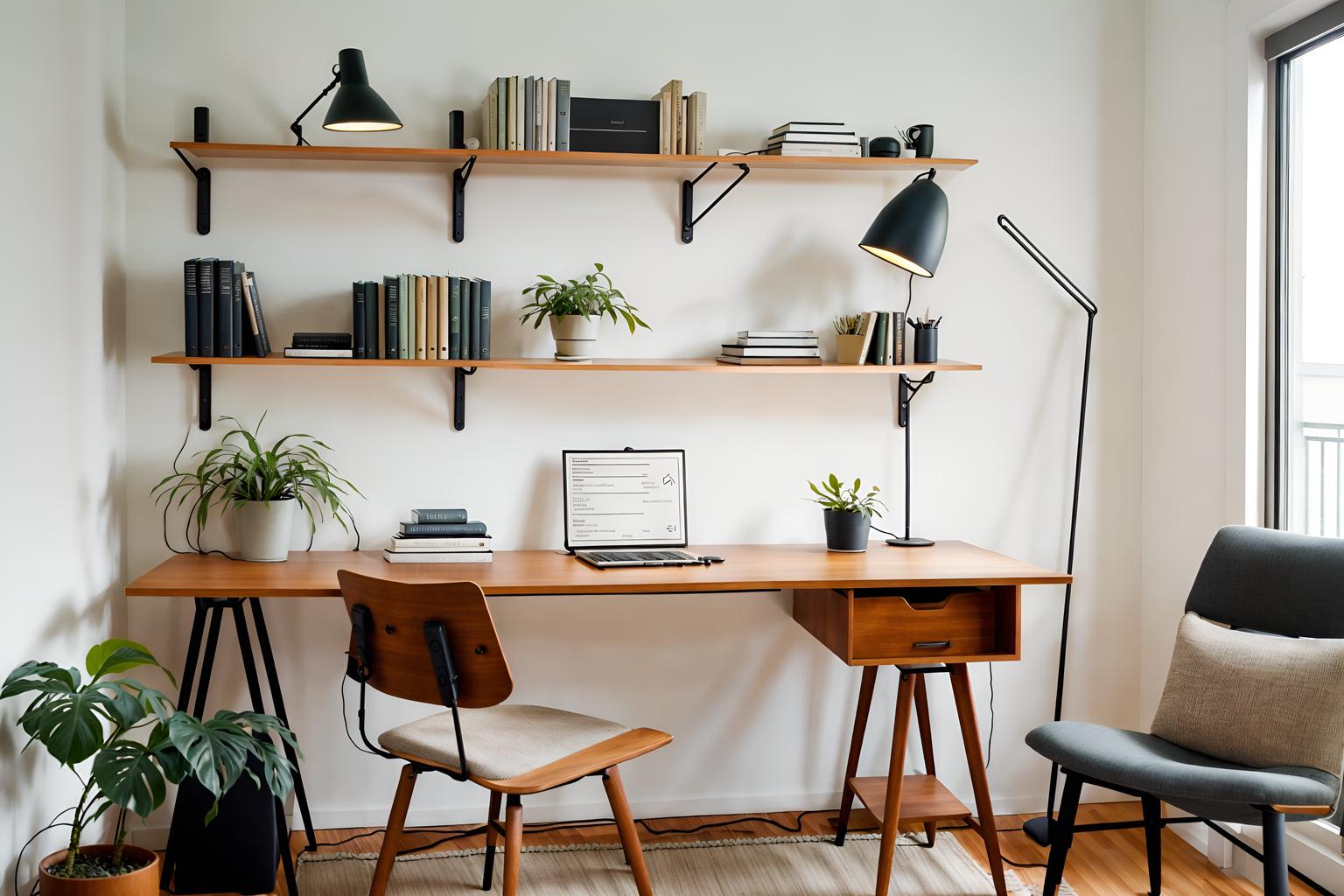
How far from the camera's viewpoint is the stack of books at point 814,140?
309cm

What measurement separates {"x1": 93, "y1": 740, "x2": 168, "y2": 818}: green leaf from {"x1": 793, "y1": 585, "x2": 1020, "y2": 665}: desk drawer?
1.56 metres

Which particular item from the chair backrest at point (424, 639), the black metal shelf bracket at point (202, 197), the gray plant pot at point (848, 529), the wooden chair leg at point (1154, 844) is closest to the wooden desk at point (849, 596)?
the gray plant pot at point (848, 529)

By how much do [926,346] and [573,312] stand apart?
99cm

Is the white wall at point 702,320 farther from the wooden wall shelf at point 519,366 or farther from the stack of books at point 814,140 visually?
the stack of books at point 814,140

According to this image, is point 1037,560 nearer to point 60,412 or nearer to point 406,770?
point 406,770

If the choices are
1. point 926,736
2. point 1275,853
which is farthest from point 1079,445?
point 1275,853

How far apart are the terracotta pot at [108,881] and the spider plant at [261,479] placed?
0.88 meters

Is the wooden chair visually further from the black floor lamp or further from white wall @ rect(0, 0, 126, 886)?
the black floor lamp

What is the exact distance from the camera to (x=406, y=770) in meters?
2.57

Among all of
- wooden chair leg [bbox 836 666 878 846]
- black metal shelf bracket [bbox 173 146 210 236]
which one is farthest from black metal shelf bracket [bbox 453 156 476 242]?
wooden chair leg [bbox 836 666 878 846]

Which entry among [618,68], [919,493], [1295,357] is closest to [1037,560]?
[919,493]

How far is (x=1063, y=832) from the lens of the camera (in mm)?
2615

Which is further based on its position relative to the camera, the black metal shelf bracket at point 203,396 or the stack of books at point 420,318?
the black metal shelf bracket at point 203,396

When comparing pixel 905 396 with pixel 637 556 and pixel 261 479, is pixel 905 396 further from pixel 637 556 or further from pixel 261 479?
pixel 261 479
